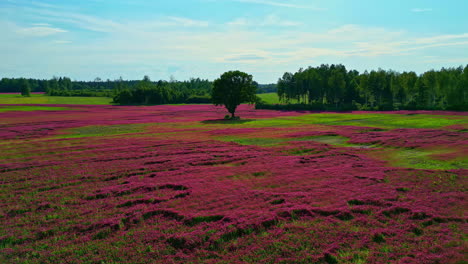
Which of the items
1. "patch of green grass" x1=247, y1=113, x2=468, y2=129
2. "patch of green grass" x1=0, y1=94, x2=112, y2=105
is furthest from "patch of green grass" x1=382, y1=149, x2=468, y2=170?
"patch of green grass" x1=0, y1=94, x2=112, y2=105

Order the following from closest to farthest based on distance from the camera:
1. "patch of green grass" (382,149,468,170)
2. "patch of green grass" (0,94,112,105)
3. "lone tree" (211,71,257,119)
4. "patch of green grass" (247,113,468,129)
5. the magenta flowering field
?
the magenta flowering field
"patch of green grass" (382,149,468,170)
"patch of green grass" (247,113,468,129)
"lone tree" (211,71,257,119)
"patch of green grass" (0,94,112,105)

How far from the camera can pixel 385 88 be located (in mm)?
127688

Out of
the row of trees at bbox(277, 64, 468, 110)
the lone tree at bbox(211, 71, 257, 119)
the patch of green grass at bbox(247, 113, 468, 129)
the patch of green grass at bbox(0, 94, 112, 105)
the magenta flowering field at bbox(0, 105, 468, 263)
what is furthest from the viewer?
the patch of green grass at bbox(0, 94, 112, 105)

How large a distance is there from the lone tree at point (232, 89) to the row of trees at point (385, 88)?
46007 millimetres

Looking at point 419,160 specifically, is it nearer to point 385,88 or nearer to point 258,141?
point 258,141

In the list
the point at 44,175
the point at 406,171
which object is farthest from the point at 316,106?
the point at 44,175

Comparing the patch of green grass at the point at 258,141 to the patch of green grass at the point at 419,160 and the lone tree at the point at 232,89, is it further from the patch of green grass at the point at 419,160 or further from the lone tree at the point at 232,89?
the lone tree at the point at 232,89

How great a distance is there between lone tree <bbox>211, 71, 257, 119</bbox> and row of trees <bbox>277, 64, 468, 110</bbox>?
151 feet

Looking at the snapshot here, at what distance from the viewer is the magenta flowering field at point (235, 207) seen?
42.0 feet

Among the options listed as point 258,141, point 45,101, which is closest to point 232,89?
point 258,141

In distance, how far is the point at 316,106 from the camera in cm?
12131

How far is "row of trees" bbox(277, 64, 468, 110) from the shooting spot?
110 metres

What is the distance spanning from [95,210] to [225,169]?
478 inches

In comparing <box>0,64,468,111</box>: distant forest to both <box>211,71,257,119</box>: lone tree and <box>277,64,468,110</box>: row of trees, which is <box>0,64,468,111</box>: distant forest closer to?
<box>277,64,468,110</box>: row of trees
